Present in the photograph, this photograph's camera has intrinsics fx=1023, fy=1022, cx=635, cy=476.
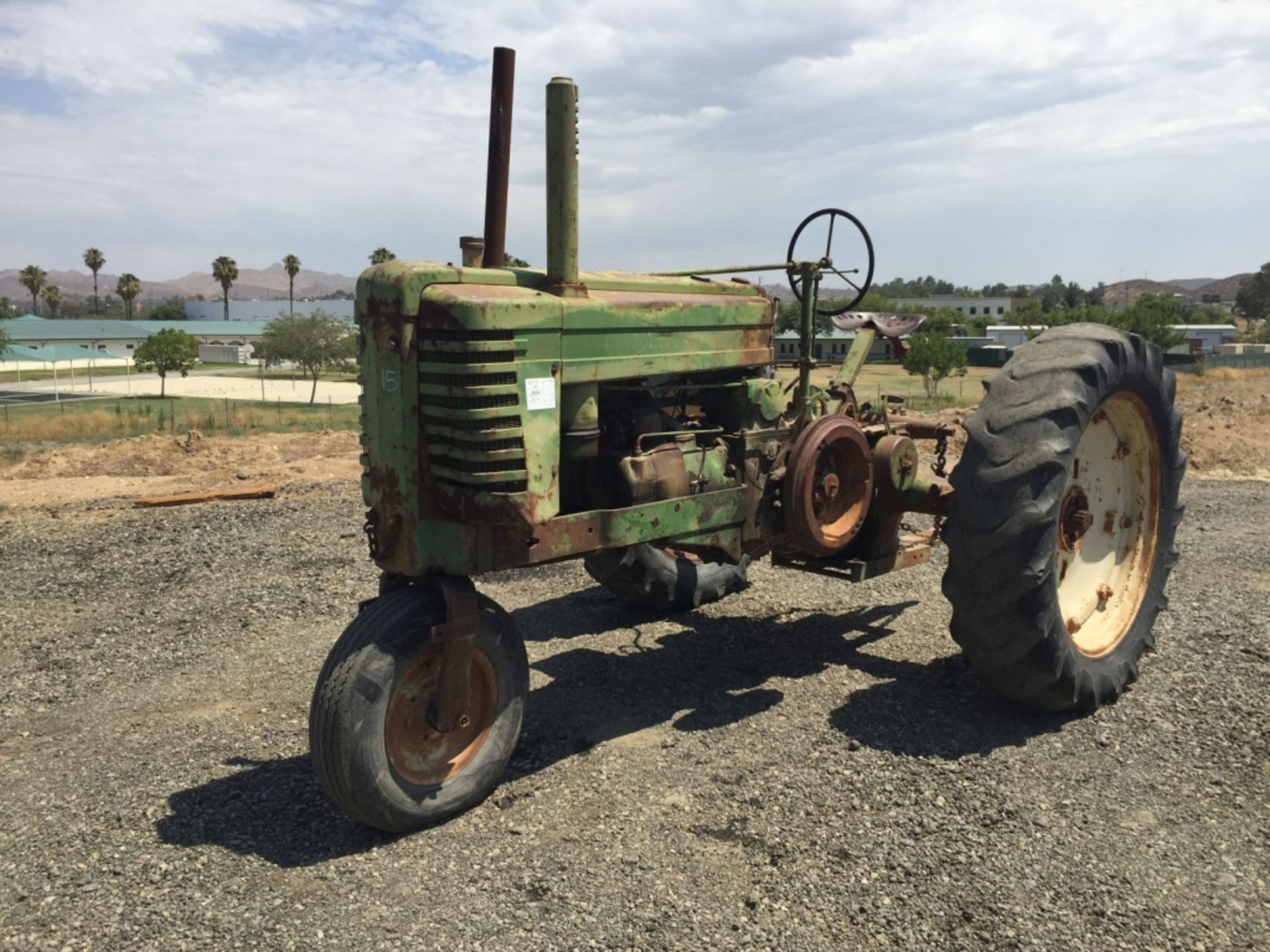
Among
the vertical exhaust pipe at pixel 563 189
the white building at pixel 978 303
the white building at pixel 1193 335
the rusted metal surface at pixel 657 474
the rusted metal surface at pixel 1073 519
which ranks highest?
the white building at pixel 978 303

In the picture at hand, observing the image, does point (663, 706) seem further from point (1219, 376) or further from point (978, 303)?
point (978, 303)

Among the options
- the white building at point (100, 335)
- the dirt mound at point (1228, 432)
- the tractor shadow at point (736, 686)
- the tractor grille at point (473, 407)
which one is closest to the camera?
the tractor grille at point (473, 407)

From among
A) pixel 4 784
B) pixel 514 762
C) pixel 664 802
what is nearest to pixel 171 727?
pixel 4 784

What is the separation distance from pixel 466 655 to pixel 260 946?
4.12ft

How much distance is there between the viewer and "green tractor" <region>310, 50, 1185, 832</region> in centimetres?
394

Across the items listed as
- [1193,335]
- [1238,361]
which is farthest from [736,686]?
[1193,335]

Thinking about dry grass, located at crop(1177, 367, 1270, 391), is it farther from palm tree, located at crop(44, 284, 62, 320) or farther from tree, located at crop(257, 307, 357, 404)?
palm tree, located at crop(44, 284, 62, 320)

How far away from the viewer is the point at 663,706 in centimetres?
529

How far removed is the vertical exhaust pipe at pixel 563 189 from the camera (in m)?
4.21

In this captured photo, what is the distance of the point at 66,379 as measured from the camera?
55.9 meters

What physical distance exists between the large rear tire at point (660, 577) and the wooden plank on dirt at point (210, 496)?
5.11 meters

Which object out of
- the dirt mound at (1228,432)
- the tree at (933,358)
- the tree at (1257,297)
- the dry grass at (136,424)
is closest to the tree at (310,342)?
the dry grass at (136,424)

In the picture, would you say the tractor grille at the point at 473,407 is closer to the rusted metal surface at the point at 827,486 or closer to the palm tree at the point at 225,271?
the rusted metal surface at the point at 827,486

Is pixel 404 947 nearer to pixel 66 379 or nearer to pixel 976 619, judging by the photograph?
pixel 976 619
